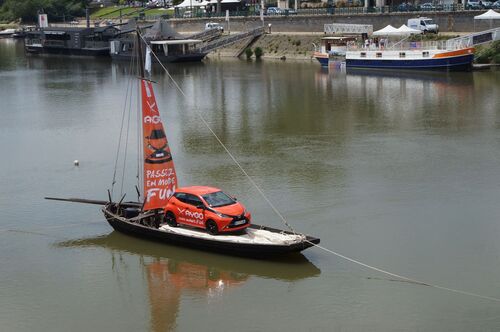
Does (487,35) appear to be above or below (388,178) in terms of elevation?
above

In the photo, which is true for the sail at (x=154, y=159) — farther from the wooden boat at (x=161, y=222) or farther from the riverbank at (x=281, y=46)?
the riverbank at (x=281, y=46)

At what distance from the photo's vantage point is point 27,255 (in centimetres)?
2730

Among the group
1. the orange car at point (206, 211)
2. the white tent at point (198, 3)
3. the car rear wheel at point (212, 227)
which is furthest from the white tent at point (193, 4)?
the car rear wheel at point (212, 227)

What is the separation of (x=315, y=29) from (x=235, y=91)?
35673 mm

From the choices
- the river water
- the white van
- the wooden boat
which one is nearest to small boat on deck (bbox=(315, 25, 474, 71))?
the white van

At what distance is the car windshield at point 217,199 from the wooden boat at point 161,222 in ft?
3.40

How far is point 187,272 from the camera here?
83.2 ft

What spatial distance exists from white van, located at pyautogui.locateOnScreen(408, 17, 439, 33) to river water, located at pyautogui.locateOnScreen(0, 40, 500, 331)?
27.5 metres

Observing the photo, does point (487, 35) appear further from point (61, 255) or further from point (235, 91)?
point (61, 255)

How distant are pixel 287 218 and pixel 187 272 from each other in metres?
5.91

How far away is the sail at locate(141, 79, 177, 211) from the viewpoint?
92.7 feet

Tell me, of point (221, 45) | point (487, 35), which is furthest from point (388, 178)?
point (221, 45)

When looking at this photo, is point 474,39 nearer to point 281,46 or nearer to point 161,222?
point 281,46

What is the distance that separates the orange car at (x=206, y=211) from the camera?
25672 mm
